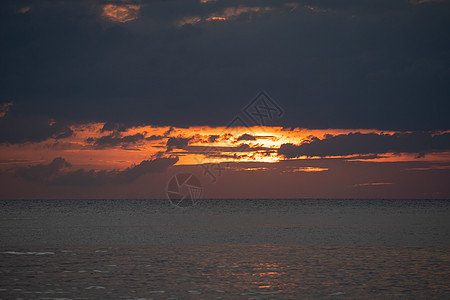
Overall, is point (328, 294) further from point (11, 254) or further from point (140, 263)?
point (11, 254)

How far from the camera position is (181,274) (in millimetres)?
29234

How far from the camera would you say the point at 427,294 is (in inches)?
941

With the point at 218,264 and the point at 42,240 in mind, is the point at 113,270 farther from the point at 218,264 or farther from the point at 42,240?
Result: the point at 42,240

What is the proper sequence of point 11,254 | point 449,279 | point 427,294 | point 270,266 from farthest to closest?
point 11,254 → point 270,266 → point 449,279 → point 427,294

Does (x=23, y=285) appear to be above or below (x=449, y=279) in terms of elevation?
above

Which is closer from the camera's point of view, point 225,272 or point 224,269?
point 225,272

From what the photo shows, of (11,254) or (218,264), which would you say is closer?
(218,264)

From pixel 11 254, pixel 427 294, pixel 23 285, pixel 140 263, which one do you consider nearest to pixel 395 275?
pixel 427 294

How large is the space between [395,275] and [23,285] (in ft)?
63.3

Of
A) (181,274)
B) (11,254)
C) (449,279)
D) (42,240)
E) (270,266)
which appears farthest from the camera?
(42,240)

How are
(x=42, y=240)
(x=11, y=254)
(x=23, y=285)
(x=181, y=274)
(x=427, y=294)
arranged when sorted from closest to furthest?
(x=427, y=294) → (x=23, y=285) → (x=181, y=274) → (x=11, y=254) → (x=42, y=240)

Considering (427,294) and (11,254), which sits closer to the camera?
(427,294)

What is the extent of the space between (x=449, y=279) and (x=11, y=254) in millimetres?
28810

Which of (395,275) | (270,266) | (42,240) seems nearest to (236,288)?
(270,266)
